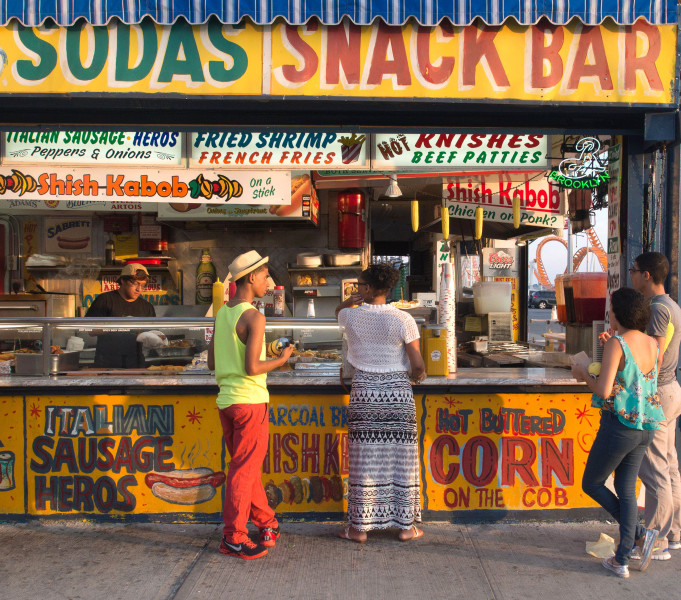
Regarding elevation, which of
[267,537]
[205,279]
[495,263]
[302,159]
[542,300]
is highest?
[302,159]

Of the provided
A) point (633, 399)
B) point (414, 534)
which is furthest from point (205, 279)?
point (633, 399)

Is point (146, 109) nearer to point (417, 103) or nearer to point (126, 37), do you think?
point (126, 37)

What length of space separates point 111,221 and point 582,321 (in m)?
7.00

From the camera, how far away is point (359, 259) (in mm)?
9461

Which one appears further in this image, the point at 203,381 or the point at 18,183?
the point at 18,183

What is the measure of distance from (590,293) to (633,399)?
2176 mm

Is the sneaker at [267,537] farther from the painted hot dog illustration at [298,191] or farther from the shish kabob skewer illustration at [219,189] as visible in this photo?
the painted hot dog illustration at [298,191]

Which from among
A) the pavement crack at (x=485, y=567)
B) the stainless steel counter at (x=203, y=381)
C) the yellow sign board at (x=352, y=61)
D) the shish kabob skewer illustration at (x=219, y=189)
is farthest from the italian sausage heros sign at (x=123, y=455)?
the yellow sign board at (x=352, y=61)

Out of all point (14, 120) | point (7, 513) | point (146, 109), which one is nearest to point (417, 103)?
point (146, 109)

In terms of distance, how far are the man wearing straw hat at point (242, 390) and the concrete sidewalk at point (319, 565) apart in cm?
34

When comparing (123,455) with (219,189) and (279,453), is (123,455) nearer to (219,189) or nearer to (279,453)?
(279,453)

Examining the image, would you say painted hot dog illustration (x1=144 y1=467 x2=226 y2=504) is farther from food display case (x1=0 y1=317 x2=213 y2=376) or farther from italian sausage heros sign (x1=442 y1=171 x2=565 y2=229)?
italian sausage heros sign (x1=442 y1=171 x2=565 y2=229)

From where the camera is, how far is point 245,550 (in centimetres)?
415

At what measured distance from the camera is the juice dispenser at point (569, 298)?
596 centimetres
